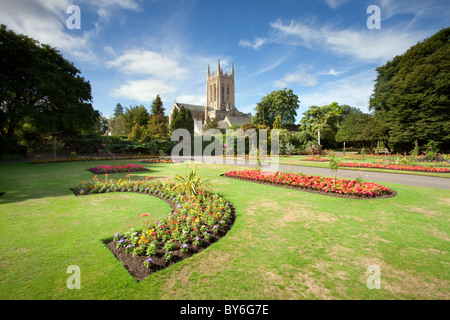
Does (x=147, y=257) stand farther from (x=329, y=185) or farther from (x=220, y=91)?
(x=220, y=91)

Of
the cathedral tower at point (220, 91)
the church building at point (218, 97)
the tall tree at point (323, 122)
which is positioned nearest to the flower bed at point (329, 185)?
the tall tree at point (323, 122)

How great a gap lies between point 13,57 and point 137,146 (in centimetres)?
1235

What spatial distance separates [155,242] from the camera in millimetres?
3188

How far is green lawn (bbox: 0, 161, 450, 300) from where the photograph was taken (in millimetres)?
2334

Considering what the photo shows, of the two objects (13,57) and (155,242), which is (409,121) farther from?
(13,57)

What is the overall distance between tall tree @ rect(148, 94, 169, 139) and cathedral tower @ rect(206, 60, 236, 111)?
4040cm

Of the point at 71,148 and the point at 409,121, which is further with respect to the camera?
the point at 409,121

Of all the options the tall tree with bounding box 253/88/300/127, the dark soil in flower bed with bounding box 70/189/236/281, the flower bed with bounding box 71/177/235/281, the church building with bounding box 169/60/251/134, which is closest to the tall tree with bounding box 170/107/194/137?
the tall tree with bounding box 253/88/300/127

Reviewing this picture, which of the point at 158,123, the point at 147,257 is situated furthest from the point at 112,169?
the point at 158,123

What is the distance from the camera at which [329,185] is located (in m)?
7.15

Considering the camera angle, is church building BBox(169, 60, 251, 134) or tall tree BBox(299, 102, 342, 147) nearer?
tall tree BBox(299, 102, 342, 147)

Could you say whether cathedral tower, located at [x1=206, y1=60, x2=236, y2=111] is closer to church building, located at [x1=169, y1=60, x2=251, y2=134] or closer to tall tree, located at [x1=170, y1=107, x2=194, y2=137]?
church building, located at [x1=169, y1=60, x2=251, y2=134]
